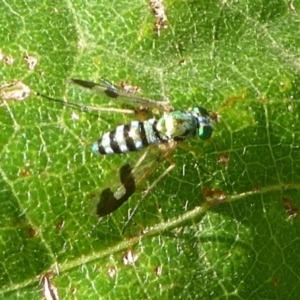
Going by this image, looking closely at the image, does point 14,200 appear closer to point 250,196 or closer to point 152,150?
point 152,150

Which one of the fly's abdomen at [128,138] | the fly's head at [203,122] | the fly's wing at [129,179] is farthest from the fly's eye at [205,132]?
the fly's abdomen at [128,138]

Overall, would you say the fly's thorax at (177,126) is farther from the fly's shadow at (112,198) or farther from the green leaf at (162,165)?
the fly's shadow at (112,198)

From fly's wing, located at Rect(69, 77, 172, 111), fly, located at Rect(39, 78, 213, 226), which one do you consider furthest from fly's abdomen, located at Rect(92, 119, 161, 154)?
fly's wing, located at Rect(69, 77, 172, 111)

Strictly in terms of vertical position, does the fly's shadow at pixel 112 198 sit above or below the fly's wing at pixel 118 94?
below

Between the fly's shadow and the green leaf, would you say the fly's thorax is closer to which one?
the green leaf

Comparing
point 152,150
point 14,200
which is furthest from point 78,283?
point 152,150

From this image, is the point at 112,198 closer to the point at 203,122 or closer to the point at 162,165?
the point at 162,165
